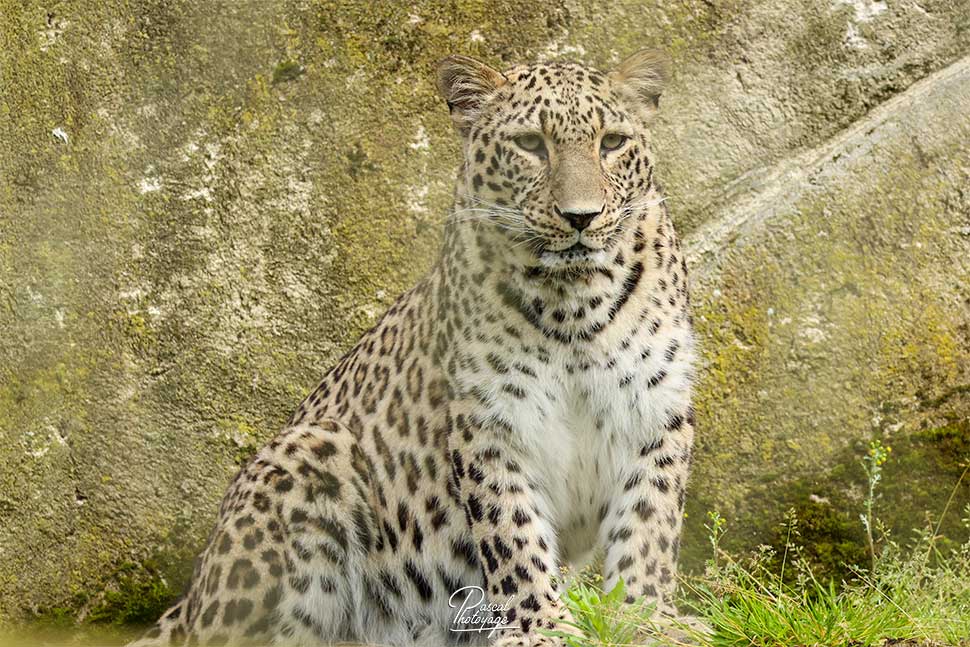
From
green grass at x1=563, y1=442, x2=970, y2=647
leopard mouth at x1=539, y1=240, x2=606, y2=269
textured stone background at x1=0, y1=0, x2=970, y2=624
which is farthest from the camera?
textured stone background at x1=0, y1=0, x2=970, y2=624

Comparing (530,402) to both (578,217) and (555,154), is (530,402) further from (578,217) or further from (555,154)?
(555,154)

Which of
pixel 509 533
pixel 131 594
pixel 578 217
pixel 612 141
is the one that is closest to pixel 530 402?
pixel 509 533

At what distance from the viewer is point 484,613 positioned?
5.66 meters

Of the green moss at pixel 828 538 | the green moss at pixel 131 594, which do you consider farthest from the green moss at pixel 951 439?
the green moss at pixel 131 594

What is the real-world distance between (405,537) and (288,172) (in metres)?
2.47

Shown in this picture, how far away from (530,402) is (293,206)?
8.42 feet

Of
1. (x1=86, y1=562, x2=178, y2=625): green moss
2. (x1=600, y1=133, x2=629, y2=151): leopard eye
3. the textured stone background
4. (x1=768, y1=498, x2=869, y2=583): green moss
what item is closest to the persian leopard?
(x1=600, y1=133, x2=629, y2=151): leopard eye

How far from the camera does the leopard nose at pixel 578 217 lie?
518 cm

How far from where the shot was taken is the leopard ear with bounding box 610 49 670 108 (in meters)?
5.76

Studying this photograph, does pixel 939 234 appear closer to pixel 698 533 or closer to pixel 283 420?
pixel 698 533

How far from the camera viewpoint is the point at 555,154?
539 centimetres

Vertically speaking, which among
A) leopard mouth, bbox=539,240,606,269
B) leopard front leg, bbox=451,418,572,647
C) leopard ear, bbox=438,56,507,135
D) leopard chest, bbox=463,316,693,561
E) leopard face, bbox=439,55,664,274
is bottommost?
leopard front leg, bbox=451,418,572,647
